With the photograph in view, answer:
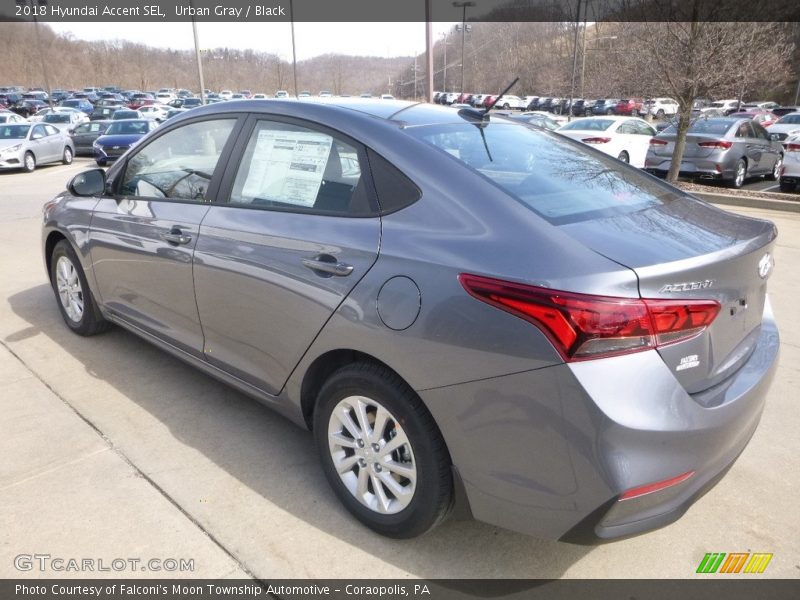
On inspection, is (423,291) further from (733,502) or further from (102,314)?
(102,314)

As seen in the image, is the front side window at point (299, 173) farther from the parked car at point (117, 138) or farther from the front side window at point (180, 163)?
the parked car at point (117, 138)

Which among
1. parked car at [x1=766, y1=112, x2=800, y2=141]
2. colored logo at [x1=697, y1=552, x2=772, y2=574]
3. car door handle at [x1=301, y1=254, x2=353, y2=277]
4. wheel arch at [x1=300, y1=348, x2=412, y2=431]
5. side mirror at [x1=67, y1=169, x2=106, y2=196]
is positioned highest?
side mirror at [x1=67, y1=169, x2=106, y2=196]

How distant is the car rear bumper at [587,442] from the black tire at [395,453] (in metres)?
0.09

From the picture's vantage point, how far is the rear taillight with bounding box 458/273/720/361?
1864 mm

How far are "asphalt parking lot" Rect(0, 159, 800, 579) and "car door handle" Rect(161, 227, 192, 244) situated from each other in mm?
1014

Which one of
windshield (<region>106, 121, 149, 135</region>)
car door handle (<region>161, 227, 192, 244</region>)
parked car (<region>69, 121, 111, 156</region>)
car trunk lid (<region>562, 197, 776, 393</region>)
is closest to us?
car trunk lid (<region>562, 197, 776, 393</region>)

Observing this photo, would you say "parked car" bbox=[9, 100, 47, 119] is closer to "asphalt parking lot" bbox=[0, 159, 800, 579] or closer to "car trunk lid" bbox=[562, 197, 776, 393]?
"asphalt parking lot" bbox=[0, 159, 800, 579]

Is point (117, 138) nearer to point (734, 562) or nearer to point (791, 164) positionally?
point (791, 164)

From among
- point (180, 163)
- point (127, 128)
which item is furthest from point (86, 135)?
point (180, 163)

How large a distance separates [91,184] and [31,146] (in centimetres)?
1748

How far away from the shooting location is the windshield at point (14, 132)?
18.6 m

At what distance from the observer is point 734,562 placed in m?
2.45

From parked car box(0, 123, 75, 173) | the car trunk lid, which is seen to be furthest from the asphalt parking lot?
parked car box(0, 123, 75, 173)

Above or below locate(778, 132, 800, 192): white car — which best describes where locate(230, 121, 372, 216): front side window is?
above
